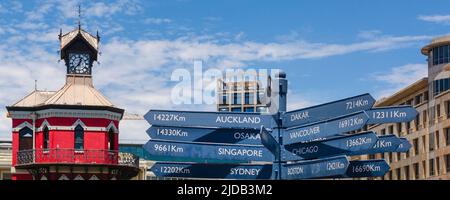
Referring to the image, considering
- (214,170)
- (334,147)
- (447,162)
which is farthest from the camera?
(447,162)

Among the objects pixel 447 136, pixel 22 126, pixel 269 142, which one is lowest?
pixel 269 142

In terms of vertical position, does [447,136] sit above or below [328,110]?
above

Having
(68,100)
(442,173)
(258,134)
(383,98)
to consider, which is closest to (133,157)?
(68,100)

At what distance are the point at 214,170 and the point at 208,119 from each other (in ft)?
4.15

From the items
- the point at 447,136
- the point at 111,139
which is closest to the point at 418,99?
the point at 447,136

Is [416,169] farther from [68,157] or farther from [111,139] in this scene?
[68,157]

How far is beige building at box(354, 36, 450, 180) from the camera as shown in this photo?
8481cm

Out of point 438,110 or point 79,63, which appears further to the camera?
point 438,110

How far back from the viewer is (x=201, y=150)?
19.8 m

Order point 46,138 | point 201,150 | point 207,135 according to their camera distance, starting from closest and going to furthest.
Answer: point 201,150
point 207,135
point 46,138

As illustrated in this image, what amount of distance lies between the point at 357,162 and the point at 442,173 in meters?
67.3

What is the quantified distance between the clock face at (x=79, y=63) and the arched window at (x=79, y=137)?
4104mm

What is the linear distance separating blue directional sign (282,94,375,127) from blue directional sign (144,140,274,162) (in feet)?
4.39
